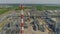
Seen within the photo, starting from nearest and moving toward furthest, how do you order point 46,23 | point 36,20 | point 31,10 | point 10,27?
point 10,27
point 46,23
point 36,20
point 31,10

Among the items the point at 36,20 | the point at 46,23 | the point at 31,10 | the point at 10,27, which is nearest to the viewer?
the point at 10,27

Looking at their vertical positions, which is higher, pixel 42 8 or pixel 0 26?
pixel 42 8

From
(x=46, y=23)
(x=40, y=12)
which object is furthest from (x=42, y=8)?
(x=46, y=23)

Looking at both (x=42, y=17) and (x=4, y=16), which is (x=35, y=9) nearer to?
(x=42, y=17)

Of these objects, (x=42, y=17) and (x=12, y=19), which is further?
(x=42, y=17)

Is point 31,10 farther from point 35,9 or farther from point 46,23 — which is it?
point 46,23

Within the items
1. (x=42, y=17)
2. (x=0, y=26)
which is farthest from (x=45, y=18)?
(x=0, y=26)
